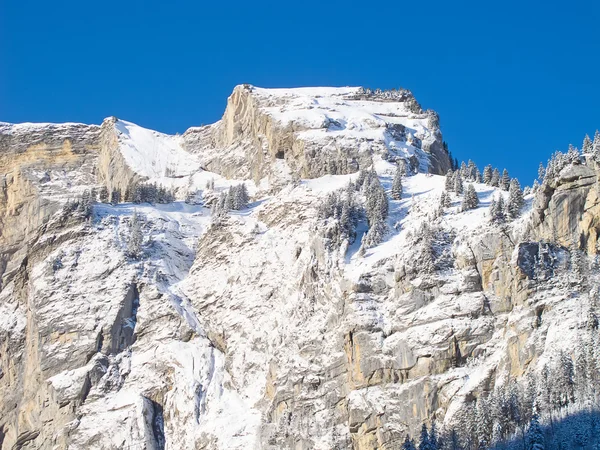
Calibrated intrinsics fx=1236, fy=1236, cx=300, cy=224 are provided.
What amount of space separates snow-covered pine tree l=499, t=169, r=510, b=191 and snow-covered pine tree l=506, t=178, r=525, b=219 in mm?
18940

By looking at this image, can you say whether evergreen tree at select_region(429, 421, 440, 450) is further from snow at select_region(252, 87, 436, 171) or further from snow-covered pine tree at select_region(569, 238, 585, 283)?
snow at select_region(252, 87, 436, 171)

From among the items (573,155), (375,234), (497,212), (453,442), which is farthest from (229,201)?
(453,442)

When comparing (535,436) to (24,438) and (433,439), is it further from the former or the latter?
(24,438)

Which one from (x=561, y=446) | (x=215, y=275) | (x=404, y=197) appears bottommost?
(x=561, y=446)

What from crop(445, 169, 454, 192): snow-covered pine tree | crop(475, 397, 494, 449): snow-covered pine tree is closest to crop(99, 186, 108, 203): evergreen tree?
crop(445, 169, 454, 192): snow-covered pine tree

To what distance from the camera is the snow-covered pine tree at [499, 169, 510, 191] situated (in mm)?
151500

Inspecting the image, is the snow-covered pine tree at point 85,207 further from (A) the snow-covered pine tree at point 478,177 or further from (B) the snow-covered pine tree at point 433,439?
(B) the snow-covered pine tree at point 433,439

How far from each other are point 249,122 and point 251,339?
64028 millimetres

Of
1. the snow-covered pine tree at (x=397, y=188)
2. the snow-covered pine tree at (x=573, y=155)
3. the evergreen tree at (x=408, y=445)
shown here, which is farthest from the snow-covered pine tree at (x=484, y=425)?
the snow-covered pine tree at (x=397, y=188)

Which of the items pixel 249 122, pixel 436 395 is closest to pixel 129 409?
pixel 436 395

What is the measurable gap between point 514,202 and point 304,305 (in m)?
25.2

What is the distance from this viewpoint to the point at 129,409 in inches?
5330

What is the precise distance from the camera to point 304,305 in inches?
5310

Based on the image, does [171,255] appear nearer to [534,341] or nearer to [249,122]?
[249,122]
